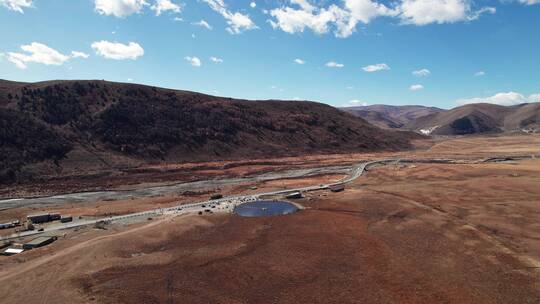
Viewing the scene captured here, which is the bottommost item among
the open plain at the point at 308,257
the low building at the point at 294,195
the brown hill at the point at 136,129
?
the open plain at the point at 308,257

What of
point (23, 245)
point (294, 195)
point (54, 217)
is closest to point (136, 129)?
point (54, 217)

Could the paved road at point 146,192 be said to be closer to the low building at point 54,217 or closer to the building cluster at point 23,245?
the low building at point 54,217

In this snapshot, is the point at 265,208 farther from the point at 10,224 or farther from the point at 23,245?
the point at 10,224

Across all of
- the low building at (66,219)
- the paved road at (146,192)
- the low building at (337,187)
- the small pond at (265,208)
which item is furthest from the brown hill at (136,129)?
the low building at (337,187)

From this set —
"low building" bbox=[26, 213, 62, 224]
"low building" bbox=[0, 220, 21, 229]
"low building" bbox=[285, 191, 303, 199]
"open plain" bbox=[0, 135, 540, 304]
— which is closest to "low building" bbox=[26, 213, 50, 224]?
"low building" bbox=[26, 213, 62, 224]

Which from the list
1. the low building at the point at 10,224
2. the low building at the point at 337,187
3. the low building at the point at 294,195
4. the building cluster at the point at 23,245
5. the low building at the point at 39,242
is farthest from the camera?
the low building at the point at 337,187

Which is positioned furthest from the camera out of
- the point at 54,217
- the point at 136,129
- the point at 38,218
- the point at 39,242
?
the point at 136,129
